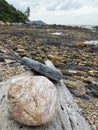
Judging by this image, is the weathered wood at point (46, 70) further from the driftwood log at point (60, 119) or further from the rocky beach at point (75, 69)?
the rocky beach at point (75, 69)

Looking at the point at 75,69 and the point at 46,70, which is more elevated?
the point at 46,70

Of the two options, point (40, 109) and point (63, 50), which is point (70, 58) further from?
point (40, 109)

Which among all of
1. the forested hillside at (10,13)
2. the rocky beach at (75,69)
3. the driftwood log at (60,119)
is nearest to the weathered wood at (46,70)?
the driftwood log at (60,119)

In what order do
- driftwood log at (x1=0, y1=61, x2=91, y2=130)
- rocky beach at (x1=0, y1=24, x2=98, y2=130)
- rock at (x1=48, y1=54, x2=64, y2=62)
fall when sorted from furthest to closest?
rock at (x1=48, y1=54, x2=64, y2=62)
rocky beach at (x1=0, y1=24, x2=98, y2=130)
driftwood log at (x1=0, y1=61, x2=91, y2=130)

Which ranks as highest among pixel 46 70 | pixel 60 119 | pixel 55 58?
pixel 46 70

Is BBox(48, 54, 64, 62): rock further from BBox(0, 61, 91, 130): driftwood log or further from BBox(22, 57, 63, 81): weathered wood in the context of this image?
BBox(0, 61, 91, 130): driftwood log

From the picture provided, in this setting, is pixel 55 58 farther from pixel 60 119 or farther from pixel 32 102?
pixel 32 102

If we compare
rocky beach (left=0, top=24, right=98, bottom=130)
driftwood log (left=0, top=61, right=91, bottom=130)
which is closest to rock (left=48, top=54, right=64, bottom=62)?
rocky beach (left=0, top=24, right=98, bottom=130)

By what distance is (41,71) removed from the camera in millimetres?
4574

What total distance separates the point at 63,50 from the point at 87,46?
2148mm

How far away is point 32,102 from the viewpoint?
355 cm

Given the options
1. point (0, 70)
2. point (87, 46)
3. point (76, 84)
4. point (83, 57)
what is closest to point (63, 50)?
point (83, 57)

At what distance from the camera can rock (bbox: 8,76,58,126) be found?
3510mm

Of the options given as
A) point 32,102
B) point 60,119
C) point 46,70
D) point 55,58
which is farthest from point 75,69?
point 32,102
